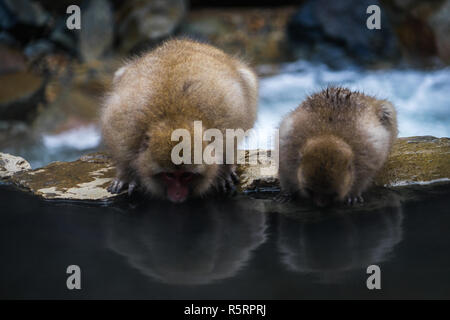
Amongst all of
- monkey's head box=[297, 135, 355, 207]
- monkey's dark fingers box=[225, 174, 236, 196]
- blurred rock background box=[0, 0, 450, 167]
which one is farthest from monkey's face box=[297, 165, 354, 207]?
blurred rock background box=[0, 0, 450, 167]

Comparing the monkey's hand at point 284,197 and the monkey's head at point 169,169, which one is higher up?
the monkey's head at point 169,169

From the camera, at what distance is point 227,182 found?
13.3ft

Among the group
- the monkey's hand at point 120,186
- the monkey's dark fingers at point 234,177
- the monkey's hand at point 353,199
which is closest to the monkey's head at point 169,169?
the monkey's hand at point 120,186

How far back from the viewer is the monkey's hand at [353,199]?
3682 mm

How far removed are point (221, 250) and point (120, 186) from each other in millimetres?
1259

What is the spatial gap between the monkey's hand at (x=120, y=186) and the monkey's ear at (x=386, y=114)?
6.44 feet

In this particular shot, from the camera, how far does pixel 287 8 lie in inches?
486

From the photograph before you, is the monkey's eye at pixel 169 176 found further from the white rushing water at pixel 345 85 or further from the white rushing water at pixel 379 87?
the white rushing water at pixel 379 87

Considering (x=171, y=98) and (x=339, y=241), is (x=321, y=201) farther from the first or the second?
(x=171, y=98)

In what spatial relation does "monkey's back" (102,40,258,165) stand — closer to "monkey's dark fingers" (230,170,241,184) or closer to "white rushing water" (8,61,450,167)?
"monkey's dark fingers" (230,170,241,184)

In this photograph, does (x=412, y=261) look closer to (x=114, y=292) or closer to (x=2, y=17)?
(x=114, y=292)

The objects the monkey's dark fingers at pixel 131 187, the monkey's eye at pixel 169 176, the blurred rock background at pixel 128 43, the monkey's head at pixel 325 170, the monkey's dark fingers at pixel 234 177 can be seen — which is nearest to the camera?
the monkey's head at pixel 325 170
